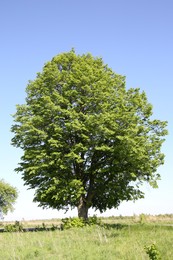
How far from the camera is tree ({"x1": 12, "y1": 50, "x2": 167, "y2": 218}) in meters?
28.4

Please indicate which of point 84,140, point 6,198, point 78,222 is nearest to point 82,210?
point 78,222

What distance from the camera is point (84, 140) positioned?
28938 mm

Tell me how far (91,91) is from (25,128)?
6.82 meters

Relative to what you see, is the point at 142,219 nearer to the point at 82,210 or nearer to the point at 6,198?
the point at 82,210

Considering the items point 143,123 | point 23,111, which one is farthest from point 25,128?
point 143,123

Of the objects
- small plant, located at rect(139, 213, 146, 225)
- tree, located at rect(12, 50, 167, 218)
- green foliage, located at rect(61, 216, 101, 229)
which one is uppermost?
tree, located at rect(12, 50, 167, 218)

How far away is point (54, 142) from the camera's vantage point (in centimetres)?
2819

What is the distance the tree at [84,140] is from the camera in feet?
93.2

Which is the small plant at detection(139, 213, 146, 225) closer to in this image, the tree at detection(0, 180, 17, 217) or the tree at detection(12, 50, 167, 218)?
the tree at detection(12, 50, 167, 218)

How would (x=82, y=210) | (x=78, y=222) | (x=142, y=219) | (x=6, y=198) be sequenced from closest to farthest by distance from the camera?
(x=78, y=222) < (x=82, y=210) < (x=142, y=219) < (x=6, y=198)

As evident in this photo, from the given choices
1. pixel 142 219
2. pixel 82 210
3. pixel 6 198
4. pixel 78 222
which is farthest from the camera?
pixel 6 198

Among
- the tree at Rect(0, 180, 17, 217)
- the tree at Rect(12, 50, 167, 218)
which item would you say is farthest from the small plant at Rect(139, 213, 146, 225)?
the tree at Rect(0, 180, 17, 217)

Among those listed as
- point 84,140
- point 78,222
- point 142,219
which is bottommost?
point 78,222

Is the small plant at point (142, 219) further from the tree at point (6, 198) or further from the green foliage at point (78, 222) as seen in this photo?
the tree at point (6, 198)
